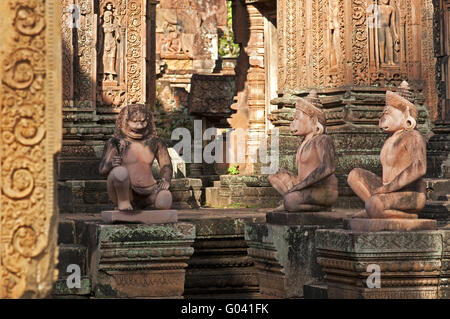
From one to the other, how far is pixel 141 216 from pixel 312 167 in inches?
63.5

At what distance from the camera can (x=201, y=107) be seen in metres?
19.0

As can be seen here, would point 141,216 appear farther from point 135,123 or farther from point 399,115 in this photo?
point 399,115

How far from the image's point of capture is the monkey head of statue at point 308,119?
26.3 feet

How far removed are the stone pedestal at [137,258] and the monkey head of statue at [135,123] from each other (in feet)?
2.86

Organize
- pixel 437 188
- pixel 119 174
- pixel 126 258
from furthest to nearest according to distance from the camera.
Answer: pixel 437 188 < pixel 119 174 < pixel 126 258

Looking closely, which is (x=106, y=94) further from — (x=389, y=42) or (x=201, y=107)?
(x=201, y=107)

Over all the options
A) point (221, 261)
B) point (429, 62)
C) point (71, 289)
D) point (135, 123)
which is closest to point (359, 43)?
point (429, 62)

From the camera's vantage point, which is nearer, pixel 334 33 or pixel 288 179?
pixel 288 179

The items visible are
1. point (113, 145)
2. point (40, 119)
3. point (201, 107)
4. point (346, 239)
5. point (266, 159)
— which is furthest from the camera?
point (201, 107)

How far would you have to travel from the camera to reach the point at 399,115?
6.95m

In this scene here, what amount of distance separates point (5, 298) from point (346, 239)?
3.30 metres

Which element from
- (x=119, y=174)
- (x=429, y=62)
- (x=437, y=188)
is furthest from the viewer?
(x=429, y=62)

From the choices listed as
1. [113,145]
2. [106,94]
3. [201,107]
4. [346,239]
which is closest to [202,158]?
[201,107]
